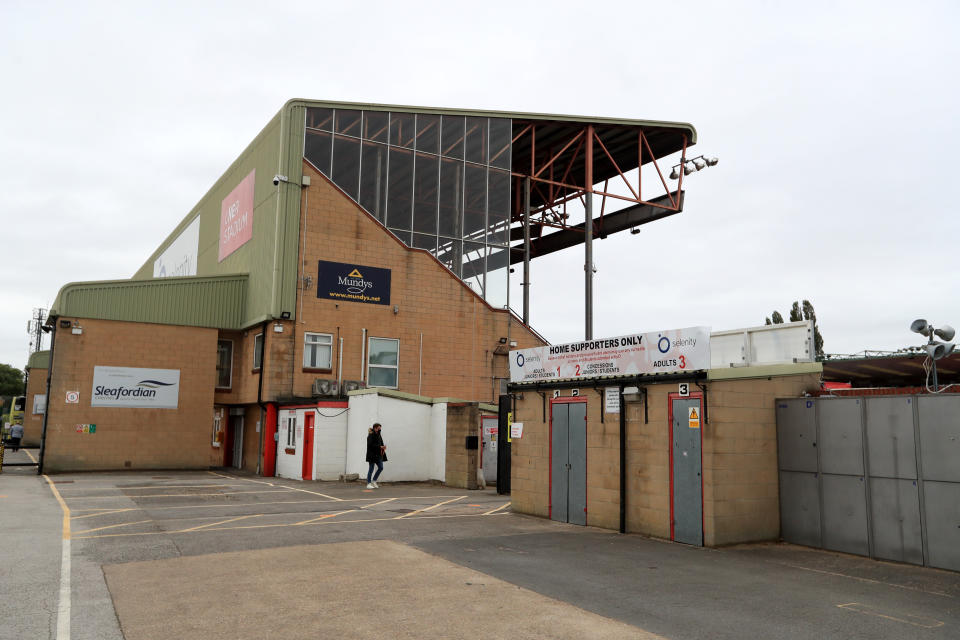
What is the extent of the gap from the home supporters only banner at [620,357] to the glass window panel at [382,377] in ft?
43.9

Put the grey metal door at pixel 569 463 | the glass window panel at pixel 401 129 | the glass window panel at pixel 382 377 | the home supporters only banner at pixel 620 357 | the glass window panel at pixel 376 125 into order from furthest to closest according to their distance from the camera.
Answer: the glass window panel at pixel 401 129
the glass window panel at pixel 376 125
the glass window panel at pixel 382 377
the grey metal door at pixel 569 463
the home supporters only banner at pixel 620 357

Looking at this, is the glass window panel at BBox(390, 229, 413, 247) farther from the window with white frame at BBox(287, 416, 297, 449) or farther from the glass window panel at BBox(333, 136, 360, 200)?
the window with white frame at BBox(287, 416, 297, 449)

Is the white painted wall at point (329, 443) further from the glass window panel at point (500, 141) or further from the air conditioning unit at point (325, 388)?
the glass window panel at point (500, 141)

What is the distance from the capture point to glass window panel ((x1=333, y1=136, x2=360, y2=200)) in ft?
92.7

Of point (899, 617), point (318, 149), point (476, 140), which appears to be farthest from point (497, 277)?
point (899, 617)

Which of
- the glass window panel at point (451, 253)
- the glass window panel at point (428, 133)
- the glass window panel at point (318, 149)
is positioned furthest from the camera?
the glass window panel at point (451, 253)

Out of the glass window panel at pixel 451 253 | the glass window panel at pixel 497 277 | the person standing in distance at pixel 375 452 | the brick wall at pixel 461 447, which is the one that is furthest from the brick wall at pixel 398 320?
the brick wall at pixel 461 447

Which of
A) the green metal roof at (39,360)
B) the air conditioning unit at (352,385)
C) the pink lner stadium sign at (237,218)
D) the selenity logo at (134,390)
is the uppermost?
the pink lner stadium sign at (237,218)

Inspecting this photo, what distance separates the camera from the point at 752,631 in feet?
21.4

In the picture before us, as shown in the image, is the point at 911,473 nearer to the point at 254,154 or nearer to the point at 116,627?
the point at 116,627

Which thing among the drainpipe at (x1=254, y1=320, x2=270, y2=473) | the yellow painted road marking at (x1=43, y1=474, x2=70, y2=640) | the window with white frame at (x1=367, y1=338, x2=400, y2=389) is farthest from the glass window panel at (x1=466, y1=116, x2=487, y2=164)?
the yellow painted road marking at (x1=43, y1=474, x2=70, y2=640)

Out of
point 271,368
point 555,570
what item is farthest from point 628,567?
point 271,368

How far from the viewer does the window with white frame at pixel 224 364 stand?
30.4 metres

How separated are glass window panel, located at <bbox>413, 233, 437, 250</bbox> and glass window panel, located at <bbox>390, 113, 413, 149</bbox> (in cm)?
377
